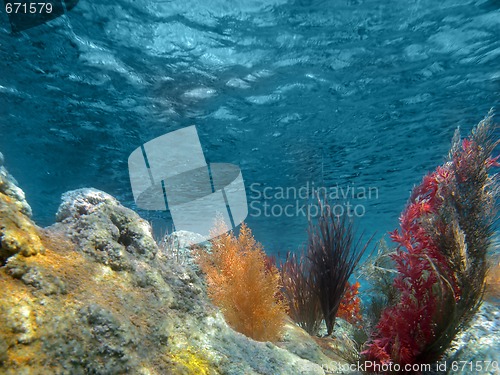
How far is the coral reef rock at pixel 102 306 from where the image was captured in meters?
1.76

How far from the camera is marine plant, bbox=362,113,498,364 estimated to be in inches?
145

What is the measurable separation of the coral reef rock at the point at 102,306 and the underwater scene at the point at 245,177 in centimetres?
1

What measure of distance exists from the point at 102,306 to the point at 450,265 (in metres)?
4.04

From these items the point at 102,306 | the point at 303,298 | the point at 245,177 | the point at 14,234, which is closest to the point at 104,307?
the point at 102,306

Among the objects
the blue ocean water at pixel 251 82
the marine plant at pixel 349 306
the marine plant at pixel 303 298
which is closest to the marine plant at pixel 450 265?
the marine plant at pixel 303 298

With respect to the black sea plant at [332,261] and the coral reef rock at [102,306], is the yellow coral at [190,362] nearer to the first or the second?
the coral reef rock at [102,306]

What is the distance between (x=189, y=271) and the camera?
11.3ft

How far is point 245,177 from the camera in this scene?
18016mm

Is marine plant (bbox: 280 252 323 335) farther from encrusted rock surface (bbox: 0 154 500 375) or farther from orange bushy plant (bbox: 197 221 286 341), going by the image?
encrusted rock surface (bbox: 0 154 500 375)

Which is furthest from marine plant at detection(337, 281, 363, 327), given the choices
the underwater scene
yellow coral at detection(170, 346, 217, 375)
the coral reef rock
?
yellow coral at detection(170, 346, 217, 375)

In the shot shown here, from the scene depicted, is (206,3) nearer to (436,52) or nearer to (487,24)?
(436,52)

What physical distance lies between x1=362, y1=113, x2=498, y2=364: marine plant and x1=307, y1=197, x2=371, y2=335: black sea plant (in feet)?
7.20

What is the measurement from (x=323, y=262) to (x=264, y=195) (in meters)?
14.7

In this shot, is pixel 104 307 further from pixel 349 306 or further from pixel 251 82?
pixel 251 82
